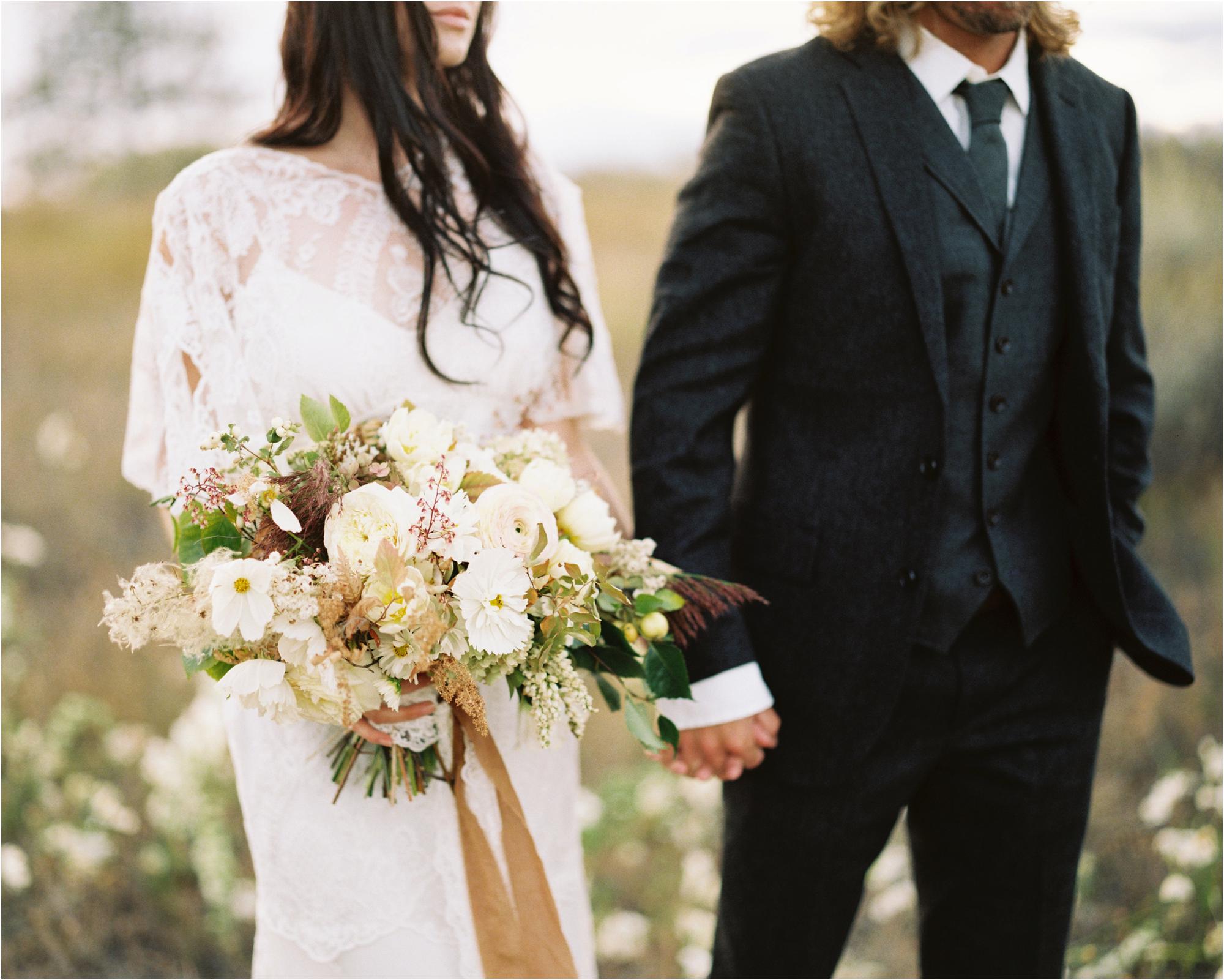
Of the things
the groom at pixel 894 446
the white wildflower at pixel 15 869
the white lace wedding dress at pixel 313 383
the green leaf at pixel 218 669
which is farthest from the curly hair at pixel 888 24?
the white wildflower at pixel 15 869

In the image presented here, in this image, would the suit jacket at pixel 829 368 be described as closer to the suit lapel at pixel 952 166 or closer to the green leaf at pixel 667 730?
the suit lapel at pixel 952 166

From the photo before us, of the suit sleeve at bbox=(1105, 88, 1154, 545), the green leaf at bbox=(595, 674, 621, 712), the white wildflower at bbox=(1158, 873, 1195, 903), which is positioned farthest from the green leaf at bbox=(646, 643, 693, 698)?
the white wildflower at bbox=(1158, 873, 1195, 903)

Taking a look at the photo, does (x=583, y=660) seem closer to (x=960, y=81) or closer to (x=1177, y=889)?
(x=960, y=81)

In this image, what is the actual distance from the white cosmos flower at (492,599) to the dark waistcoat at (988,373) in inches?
31.9

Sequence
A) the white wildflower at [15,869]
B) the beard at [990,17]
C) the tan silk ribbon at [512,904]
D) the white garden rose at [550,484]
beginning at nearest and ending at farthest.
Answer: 1. the white garden rose at [550,484]
2. the tan silk ribbon at [512,904]
3. the beard at [990,17]
4. the white wildflower at [15,869]

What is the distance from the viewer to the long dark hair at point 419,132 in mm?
1620

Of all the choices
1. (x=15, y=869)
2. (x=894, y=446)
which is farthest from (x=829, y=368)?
(x=15, y=869)

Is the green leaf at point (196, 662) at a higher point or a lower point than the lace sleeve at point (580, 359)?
lower

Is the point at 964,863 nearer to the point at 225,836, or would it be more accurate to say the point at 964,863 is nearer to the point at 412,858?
the point at 412,858

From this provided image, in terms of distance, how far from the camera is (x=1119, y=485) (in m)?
1.85

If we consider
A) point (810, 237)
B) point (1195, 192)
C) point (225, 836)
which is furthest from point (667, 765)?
point (1195, 192)

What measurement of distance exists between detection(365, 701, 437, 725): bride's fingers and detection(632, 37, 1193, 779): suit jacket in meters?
0.46

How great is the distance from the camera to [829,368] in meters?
1.65

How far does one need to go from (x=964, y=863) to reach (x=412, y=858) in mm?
1026
